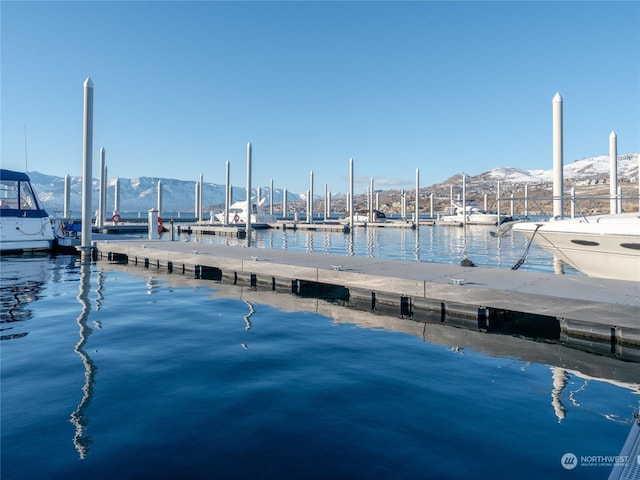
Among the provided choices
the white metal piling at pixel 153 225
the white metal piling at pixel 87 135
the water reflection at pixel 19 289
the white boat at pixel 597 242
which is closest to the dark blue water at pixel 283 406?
the water reflection at pixel 19 289

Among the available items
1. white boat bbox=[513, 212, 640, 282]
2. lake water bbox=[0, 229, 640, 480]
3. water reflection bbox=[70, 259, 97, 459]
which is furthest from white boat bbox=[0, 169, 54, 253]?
white boat bbox=[513, 212, 640, 282]

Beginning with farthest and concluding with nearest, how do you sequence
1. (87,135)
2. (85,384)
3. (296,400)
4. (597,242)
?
(87,135) → (597,242) → (85,384) → (296,400)

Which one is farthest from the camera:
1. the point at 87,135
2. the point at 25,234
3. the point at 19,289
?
the point at 25,234

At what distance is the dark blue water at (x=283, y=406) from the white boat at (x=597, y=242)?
5695 millimetres

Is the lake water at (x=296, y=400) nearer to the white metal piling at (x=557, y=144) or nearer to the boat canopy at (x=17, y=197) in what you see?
the white metal piling at (x=557, y=144)

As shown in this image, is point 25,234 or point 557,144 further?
point 25,234

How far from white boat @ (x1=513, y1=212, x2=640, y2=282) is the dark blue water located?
5695mm

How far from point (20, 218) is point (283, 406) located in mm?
24805

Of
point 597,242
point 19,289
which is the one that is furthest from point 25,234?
point 597,242

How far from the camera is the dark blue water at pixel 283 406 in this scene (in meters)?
4.19

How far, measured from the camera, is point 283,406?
5.41 metres

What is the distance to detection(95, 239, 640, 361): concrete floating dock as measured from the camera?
8094 mm
